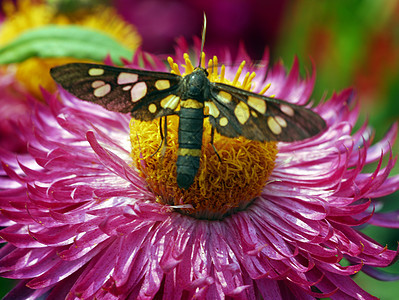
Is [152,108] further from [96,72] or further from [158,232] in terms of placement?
[158,232]

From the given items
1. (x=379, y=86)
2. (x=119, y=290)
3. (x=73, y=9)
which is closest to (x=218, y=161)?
(x=119, y=290)

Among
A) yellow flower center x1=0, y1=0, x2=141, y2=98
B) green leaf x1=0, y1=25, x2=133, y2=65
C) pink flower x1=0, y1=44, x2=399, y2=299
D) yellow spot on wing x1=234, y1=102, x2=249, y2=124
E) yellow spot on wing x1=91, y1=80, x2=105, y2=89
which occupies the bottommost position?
pink flower x1=0, y1=44, x2=399, y2=299

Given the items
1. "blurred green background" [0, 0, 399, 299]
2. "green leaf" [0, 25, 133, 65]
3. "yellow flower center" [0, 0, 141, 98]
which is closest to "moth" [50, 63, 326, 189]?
"green leaf" [0, 25, 133, 65]

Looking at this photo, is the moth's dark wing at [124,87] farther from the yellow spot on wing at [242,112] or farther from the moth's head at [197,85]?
the yellow spot on wing at [242,112]

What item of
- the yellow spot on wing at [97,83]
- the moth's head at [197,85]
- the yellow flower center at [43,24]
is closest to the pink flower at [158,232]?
the yellow spot on wing at [97,83]

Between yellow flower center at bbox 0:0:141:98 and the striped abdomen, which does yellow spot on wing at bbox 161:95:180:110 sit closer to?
the striped abdomen

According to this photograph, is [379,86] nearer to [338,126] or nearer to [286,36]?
[286,36]

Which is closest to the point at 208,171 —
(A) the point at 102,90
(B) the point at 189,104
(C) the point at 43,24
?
(B) the point at 189,104
